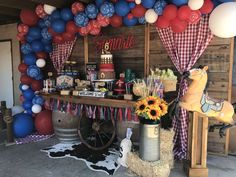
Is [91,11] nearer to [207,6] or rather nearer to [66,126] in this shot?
[207,6]

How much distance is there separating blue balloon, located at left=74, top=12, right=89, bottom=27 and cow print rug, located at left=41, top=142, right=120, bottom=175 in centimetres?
209

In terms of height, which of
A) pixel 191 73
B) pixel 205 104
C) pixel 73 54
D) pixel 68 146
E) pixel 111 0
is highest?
pixel 111 0

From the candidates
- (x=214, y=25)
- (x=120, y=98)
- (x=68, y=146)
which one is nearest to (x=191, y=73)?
(x=214, y=25)

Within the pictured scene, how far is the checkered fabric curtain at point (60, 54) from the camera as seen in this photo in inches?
188

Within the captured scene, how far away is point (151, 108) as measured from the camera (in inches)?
111

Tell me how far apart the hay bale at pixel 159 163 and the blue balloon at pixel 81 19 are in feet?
7.11

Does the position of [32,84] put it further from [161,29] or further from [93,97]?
[161,29]

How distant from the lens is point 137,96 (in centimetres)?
342

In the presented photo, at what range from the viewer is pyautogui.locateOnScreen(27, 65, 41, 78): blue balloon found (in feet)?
15.7

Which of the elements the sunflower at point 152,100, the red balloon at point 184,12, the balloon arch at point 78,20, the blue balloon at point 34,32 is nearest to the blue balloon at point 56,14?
the balloon arch at point 78,20

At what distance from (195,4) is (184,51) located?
746 mm

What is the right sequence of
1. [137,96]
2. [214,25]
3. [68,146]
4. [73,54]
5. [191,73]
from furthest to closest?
[73,54], [68,146], [137,96], [214,25], [191,73]

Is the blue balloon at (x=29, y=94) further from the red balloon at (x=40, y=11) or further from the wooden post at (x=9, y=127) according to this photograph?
the red balloon at (x=40, y=11)

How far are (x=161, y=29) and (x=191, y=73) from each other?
1.23m
